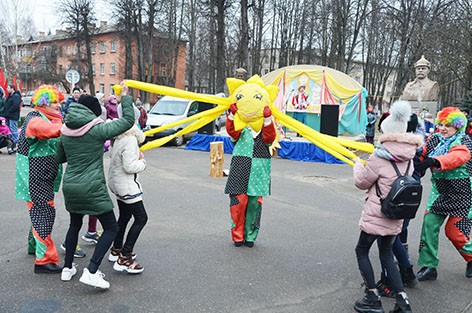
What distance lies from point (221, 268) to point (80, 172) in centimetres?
173

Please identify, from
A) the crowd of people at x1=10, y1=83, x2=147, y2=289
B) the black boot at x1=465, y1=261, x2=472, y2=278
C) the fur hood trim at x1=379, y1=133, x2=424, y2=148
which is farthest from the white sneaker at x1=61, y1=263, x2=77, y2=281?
the black boot at x1=465, y1=261, x2=472, y2=278

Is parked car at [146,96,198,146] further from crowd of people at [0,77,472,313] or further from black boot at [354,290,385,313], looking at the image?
black boot at [354,290,385,313]

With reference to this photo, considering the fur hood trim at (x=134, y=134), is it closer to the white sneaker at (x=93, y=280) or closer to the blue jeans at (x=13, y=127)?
the white sneaker at (x=93, y=280)

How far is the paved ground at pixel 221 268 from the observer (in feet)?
11.4

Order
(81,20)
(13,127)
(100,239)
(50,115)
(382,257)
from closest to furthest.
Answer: (382,257)
(100,239)
(50,115)
(13,127)
(81,20)

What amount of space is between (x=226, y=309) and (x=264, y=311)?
0.32 m

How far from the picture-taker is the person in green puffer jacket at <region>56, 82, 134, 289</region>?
3.41m

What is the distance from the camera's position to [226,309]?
3.38 m

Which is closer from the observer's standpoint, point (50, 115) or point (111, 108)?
point (50, 115)

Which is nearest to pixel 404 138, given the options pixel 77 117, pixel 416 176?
pixel 416 176

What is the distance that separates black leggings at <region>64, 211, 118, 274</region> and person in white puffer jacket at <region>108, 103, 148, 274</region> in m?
0.25

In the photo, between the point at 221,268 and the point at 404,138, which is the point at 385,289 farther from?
the point at 221,268

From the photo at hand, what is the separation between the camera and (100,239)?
3.63 m

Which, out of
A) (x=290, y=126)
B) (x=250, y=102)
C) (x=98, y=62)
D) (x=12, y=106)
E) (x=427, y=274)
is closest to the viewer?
(x=427, y=274)
